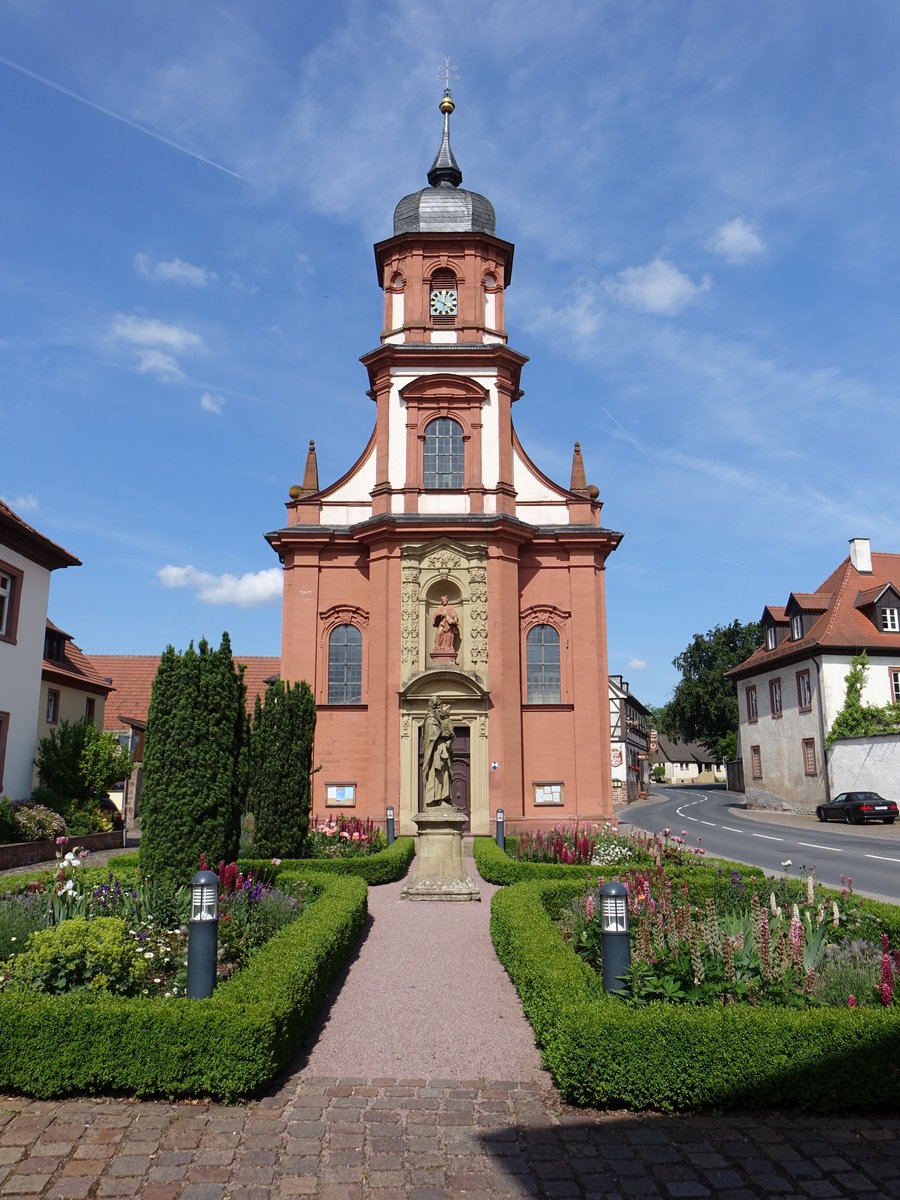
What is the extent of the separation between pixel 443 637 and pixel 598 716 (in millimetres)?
5269

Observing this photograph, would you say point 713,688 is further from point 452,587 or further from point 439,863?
point 439,863

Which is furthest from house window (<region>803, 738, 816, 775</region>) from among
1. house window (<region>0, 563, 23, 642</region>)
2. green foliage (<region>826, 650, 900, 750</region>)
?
house window (<region>0, 563, 23, 642</region>)

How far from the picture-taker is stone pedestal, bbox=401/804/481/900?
13.9 meters

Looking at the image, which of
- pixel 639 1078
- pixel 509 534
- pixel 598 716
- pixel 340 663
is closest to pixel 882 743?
pixel 598 716

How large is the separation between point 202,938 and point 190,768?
524 centimetres

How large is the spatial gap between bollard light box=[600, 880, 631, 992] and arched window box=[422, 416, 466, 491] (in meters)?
21.0

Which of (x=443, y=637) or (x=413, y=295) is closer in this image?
(x=443, y=637)

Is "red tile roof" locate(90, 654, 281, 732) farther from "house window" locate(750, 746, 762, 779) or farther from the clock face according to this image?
"house window" locate(750, 746, 762, 779)

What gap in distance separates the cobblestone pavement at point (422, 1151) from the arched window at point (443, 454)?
2236 cm

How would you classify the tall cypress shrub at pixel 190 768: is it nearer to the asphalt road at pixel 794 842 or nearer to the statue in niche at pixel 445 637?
the asphalt road at pixel 794 842

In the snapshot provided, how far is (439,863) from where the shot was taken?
14.1m

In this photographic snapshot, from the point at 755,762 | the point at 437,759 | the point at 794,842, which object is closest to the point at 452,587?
the point at 437,759

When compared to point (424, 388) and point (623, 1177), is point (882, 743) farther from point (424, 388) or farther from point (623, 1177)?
point (623, 1177)

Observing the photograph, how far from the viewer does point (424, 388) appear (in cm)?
2725
